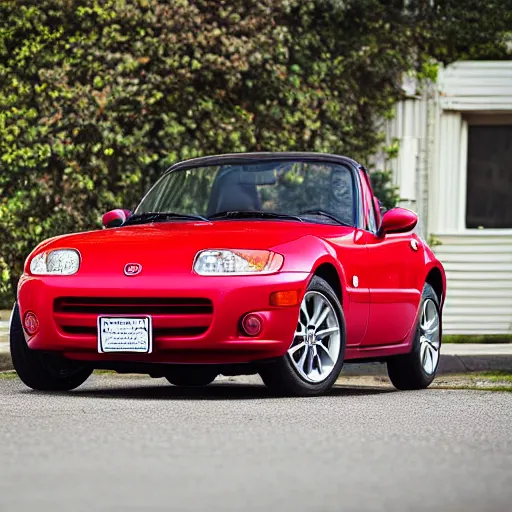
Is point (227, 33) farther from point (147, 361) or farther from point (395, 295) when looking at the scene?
point (147, 361)

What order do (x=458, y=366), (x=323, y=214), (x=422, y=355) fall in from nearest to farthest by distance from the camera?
(x=323, y=214)
(x=422, y=355)
(x=458, y=366)

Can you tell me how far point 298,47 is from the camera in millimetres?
17250

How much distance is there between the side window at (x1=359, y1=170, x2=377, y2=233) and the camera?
386 inches

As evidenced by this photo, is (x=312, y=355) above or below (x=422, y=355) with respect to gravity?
above

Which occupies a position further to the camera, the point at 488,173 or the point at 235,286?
the point at 488,173

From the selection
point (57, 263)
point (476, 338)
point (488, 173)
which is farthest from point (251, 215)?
point (488, 173)

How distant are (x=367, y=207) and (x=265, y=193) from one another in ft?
2.34

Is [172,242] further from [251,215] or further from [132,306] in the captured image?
[251,215]

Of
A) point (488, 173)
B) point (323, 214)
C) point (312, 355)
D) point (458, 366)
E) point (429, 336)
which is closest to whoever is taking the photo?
point (312, 355)

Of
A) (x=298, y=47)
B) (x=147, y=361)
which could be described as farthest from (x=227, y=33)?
(x=147, y=361)

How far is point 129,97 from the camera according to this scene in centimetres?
1636

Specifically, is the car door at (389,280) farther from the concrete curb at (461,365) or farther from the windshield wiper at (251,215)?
the concrete curb at (461,365)

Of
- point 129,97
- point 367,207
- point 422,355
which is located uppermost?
point 129,97

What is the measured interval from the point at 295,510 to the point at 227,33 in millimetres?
12679
